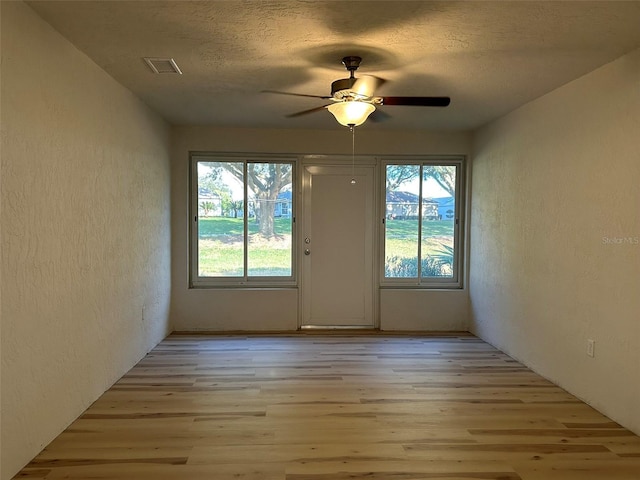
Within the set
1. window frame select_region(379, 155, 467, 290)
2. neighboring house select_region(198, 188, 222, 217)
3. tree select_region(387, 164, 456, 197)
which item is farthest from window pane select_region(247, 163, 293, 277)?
tree select_region(387, 164, 456, 197)

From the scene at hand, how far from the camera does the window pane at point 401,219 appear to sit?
214 inches

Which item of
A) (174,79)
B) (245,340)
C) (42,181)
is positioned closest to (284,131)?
(174,79)

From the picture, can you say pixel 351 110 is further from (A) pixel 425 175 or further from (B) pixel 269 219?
(A) pixel 425 175

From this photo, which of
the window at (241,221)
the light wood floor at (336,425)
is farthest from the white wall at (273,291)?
the light wood floor at (336,425)

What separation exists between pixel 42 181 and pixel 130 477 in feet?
5.38

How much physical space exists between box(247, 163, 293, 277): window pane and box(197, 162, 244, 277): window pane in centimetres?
13

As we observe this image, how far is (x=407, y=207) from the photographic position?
214 inches

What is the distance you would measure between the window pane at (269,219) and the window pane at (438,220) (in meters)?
1.65

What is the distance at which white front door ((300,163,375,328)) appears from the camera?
17.6ft

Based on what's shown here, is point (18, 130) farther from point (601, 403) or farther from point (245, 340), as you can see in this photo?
point (601, 403)

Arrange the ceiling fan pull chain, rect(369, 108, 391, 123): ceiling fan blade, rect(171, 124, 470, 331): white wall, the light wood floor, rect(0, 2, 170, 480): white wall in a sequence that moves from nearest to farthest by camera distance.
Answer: rect(0, 2, 170, 480): white wall
the light wood floor
rect(369, 108, 391, 123): ceiling fan blade
rect(171, 124, 470, 331): white wall
the ceiling fan pull chain

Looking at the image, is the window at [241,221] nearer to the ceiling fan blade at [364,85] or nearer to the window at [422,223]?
the window at [422,223]

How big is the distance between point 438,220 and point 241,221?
240 cm

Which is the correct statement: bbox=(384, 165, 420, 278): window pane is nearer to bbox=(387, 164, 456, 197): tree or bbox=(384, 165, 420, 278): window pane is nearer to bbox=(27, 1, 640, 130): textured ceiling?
bbox=(387, 164, 456, 197): tree
